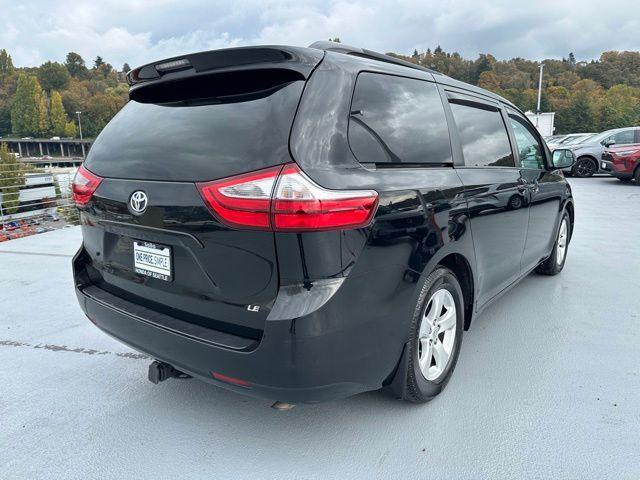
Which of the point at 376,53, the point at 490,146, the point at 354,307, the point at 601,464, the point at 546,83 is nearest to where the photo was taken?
the point at 354,307

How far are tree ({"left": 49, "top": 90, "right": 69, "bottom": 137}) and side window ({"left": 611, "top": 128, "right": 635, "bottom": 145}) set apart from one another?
12046 centimetres

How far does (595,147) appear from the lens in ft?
46.8

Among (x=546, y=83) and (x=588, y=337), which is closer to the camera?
(x=588, y=337)

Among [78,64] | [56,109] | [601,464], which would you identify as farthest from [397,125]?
[78,64]

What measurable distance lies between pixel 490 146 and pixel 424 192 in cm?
123

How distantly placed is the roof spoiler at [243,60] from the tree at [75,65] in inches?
6269

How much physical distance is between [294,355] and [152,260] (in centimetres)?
79

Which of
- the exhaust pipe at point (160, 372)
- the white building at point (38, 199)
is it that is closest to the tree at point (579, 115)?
the white building at point (38, 199)

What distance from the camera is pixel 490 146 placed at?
3.04 m

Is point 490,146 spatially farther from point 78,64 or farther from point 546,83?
A: point 78,64

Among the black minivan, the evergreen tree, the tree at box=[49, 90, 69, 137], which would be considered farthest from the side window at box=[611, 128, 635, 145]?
the evergreen tree

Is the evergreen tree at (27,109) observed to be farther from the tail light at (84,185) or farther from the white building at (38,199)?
the tail light at (84,185)

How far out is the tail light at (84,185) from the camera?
2.21 metres

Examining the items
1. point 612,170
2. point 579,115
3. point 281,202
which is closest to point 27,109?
point 579,115
